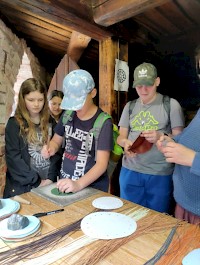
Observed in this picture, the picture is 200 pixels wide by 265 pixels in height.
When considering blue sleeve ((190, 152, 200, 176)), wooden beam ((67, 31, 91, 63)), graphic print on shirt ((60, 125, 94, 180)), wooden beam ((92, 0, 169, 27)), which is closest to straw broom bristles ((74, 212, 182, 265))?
blue sleeve ((190, 152, 200, 176))

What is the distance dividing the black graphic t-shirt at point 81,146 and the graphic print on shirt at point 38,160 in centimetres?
21

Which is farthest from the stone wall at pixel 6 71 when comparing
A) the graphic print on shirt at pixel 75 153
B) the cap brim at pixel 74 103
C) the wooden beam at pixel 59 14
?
the cap brim at pixel 74 103

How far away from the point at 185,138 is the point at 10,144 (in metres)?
1.12

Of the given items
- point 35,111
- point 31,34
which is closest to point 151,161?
point 35,111

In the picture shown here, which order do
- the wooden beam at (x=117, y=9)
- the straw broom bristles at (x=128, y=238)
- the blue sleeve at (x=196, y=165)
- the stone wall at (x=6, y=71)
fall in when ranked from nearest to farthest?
the straw broom bristles at (x=128, y=238)
the blue sleeve at (x=196, y=165)
the wooden beam at (x=117, y=9)
the stone wall at (x=6, y=71)

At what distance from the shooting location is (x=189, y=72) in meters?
2.94

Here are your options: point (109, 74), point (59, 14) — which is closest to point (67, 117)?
point (59, 14)

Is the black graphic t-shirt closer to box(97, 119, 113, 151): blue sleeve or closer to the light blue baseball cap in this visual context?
box(97, 119, 113, 151): blue sleeve

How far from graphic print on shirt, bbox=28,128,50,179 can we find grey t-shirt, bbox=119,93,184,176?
72 cm

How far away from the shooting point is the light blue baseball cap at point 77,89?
1237mm

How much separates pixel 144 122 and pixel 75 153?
0.74 metres

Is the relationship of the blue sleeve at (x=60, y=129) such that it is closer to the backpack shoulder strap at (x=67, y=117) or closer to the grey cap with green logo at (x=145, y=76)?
the backpack shoulder strap at (x=67, y=117)

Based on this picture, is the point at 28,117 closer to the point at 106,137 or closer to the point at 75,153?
the point at 75,153

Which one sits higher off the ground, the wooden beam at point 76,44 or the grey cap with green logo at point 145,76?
the wooden beam at point 76,44
